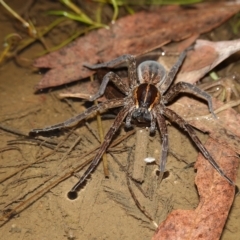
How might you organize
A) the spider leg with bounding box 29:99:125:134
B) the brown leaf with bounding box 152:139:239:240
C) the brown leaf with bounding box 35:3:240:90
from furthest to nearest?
the brown leaf with bounding box 35:3:240:90 < the spider leg with bounding box 29:99:125:134 < the brown leaf with bounding box 152:139:239:240

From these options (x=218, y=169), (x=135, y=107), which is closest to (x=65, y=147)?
(x=135, y=107)

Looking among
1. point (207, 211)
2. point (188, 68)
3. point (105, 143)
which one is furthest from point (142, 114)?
point (207, 211)

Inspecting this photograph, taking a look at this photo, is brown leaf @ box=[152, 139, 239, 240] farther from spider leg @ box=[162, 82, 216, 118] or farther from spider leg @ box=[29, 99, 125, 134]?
spider leg @ box=[29, 99, 125, 134]

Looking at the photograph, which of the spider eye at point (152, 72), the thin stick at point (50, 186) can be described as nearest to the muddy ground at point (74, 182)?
the thin stick at point (50, 186)

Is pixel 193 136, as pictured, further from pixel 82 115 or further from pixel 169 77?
pixel 82 115

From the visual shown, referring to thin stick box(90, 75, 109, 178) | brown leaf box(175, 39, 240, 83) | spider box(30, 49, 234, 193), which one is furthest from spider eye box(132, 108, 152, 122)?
brown leaf box(175, 39, 240, 83)

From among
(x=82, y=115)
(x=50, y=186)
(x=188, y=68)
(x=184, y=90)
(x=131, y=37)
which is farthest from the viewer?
(x=131, y=37)

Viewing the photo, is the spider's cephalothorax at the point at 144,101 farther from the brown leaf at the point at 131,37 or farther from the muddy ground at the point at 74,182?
the brown leaf at the point at 131,37
